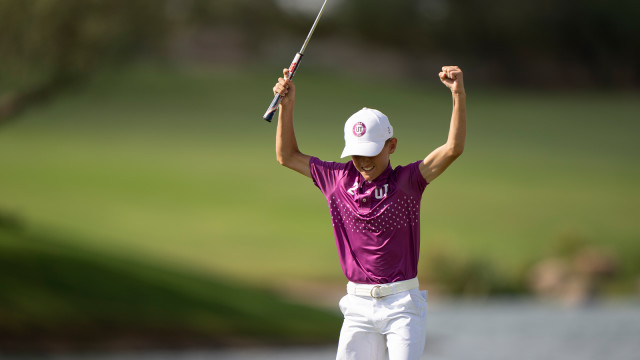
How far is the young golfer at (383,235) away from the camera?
298cm

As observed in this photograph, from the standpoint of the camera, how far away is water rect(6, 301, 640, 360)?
767 cm

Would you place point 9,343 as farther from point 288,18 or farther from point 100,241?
point 288,18

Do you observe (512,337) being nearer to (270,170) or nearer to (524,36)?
(270,170)

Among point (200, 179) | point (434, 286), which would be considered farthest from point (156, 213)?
point (434, 286)

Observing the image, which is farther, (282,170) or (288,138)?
(282,170)

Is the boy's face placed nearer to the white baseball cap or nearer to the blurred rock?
the white baseball cap

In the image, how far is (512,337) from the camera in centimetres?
841

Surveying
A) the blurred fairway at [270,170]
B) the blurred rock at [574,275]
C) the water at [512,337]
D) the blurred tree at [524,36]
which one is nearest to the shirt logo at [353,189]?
the water at [512,337]

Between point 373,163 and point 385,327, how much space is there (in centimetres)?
62

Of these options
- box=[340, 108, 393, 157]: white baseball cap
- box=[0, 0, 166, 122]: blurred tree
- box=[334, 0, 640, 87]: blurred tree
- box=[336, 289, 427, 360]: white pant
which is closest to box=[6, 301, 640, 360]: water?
box=[0, 0, 166, 122]: blurred tree

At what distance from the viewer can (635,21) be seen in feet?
39.0

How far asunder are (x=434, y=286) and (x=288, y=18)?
404 centimetres

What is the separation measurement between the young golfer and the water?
15.4 ft

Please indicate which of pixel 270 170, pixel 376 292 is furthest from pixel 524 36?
pixel 376 292
